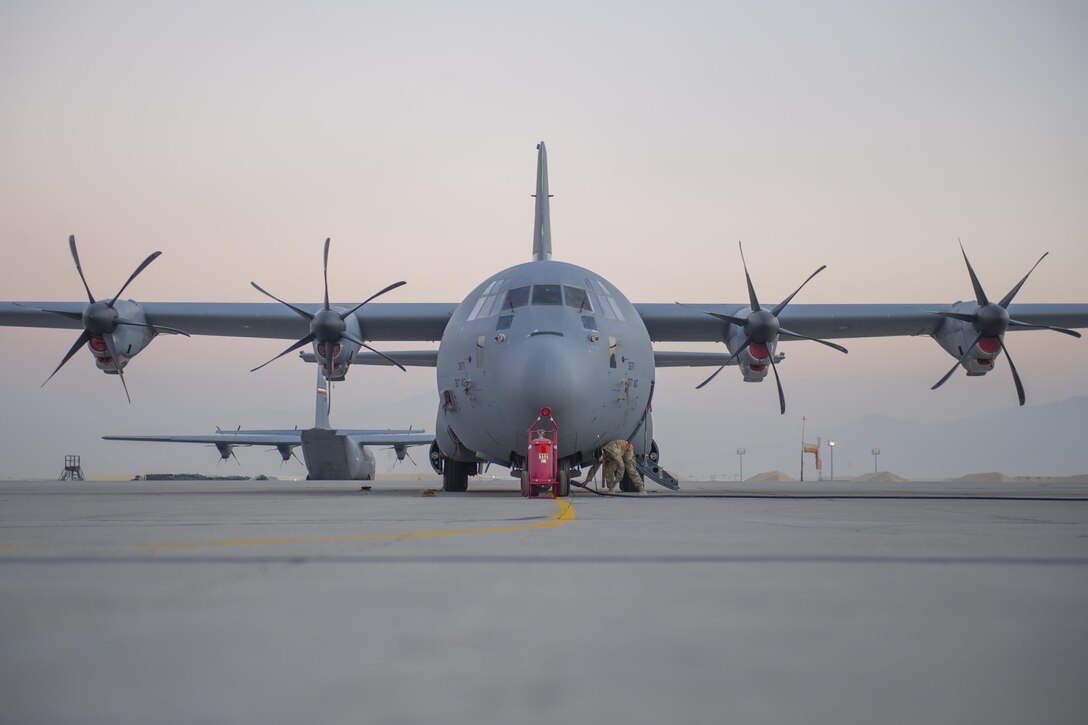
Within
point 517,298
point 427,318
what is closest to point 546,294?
point 517,298

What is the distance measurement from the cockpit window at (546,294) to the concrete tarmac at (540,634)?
11.0 metres

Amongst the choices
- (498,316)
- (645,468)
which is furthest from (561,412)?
(645,468)

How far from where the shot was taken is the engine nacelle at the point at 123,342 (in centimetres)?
2128

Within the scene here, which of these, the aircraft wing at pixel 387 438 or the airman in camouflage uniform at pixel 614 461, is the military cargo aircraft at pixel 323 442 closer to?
the aircraft wing at pixel 387 438

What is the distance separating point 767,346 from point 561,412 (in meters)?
8.50

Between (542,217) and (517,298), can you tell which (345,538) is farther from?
(542,217)

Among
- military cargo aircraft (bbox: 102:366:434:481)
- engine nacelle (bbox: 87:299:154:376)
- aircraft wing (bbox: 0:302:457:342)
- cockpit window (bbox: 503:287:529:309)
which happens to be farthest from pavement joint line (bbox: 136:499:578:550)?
military cargo aircraft (bbox: 102:366:434:481)

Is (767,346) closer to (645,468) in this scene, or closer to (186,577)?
(645,468)

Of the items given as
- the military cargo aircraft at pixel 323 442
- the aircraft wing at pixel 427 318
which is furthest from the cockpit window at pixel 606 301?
the military cargo aircraft at pixel 323 442

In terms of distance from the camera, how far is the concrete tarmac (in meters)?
1.52

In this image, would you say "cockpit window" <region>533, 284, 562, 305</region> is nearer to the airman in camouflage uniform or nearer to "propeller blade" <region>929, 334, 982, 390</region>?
the airman in camouflage uniform

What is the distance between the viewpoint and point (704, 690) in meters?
1.61

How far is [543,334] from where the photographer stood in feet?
47.2

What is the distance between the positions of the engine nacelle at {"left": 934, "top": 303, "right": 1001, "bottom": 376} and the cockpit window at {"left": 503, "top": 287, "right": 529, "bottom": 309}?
11.8m
